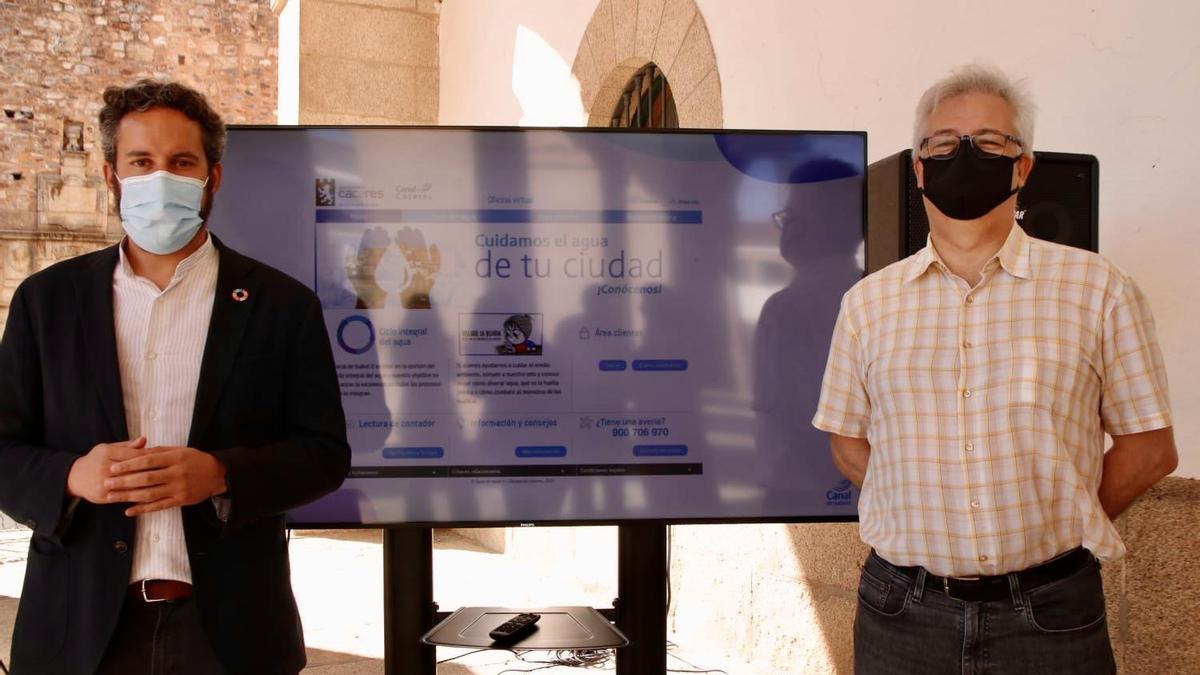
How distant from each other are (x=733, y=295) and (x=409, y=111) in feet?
19.1

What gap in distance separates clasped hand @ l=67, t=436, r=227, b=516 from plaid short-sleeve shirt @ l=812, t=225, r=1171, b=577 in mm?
1167

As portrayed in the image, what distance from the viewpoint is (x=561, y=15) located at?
6.05m

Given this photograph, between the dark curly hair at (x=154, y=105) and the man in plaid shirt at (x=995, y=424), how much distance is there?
4.19 ft

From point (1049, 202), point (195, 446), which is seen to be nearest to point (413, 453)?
point (195, 446)

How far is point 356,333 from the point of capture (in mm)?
2535

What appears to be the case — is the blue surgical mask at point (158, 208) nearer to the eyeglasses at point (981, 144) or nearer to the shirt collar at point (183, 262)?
the shirt collar at point (183, 262)

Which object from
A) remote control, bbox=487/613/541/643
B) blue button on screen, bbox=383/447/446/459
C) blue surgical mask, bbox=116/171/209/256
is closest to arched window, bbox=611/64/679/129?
blue button on screen, bbox=383/447/446/459

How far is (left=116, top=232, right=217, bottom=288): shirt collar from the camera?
1.79m

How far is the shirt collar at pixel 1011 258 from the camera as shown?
1.75m

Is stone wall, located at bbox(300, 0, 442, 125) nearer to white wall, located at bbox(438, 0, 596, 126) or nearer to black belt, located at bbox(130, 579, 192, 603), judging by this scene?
white wall, located at bbox(438, 0, 596, 126)

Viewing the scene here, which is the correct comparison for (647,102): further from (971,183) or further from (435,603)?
(971,183)

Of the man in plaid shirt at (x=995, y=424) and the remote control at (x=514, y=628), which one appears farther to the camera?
the remote control at (x=514, y=628)

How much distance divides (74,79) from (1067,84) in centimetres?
1323

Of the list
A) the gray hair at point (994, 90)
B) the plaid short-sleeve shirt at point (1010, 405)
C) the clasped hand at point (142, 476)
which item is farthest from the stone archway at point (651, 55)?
the clasped hand at point (142, 476)
